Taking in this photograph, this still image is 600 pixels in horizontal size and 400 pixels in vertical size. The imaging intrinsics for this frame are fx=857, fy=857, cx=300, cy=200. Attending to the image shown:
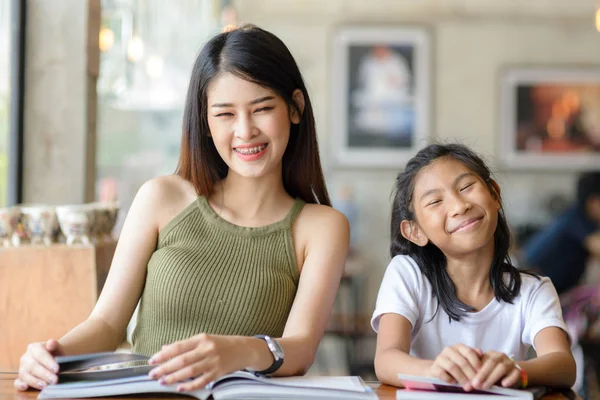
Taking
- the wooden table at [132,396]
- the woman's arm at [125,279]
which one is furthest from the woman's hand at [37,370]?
the woman's arm at [125,279]

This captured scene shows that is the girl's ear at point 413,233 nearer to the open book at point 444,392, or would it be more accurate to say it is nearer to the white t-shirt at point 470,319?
the white t-shirt at point 470,319

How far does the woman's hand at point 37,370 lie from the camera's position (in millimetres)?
1254

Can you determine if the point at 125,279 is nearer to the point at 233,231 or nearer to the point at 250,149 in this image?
the point at 233,231

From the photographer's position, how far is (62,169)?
9.81ft

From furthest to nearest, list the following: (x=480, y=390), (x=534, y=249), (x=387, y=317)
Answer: (x=534, y=249), (x=387, y=317), (x=480, y=390)

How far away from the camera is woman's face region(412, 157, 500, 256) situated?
163cm

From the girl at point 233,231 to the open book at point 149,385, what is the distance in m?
0.23

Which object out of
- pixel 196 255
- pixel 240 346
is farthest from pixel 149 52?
pixel 240 346

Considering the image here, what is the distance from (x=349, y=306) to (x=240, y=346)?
17.3ft

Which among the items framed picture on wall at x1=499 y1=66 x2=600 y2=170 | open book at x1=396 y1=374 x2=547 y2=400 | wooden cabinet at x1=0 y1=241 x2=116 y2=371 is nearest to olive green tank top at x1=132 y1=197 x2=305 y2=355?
open book at x1=396 y1=374 x2=547 y2=400

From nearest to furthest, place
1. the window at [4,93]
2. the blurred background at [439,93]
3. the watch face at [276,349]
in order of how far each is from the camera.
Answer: the watch face at [276,349], the window at [4,93], the blurred background at [439,93]

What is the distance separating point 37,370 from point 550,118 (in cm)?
597

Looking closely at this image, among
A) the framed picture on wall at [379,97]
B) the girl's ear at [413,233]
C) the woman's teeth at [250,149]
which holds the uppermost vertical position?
the framed picture on wall at [379,97]

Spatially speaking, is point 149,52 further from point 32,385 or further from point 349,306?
point 32,385
